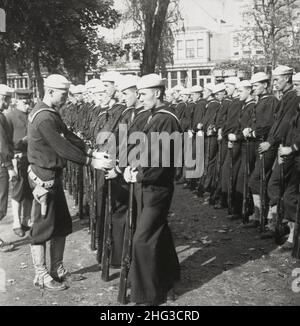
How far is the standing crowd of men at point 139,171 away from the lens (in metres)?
5.38

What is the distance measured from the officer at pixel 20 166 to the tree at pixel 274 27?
23558 millimetres

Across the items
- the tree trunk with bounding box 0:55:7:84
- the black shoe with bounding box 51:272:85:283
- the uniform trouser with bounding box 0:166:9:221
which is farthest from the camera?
the tree trunk with bounding box 0:55:7:84

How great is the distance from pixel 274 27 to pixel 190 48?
122 feet

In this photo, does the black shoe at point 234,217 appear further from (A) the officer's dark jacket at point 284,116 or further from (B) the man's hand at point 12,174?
(B) the man's hand at point 12,174

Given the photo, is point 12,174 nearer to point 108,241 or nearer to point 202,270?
point 108,241

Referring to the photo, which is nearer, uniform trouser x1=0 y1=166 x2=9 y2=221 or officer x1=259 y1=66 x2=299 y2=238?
officer x1=259 y1=66 x2=299 y2=238

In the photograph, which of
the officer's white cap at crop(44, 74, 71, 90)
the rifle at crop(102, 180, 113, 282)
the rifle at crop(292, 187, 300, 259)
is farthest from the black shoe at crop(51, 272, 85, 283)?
the rifle at crop(292, 187, 300, 259)

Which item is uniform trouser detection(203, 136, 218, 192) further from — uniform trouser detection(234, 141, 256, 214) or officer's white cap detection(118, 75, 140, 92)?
officer's white cap detection(118, 75, 140, 92)

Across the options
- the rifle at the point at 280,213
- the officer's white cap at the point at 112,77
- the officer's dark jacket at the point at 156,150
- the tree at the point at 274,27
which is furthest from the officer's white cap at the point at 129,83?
the tree at the point at 274,27

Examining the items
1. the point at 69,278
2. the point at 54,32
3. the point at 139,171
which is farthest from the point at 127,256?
the point at 54,32

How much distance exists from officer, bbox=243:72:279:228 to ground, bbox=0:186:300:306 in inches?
21.4

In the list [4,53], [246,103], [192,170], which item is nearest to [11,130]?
[246,103]

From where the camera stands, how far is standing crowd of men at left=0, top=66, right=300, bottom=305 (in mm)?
5383
